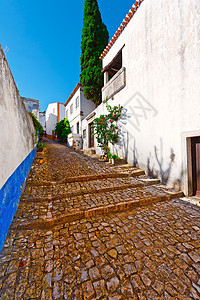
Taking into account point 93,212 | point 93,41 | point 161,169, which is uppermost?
point 93,41

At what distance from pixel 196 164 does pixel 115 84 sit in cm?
544

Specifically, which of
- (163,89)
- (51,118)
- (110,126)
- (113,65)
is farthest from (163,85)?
(51,118)

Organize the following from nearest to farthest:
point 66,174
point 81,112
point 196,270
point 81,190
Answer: point 196,270
point 81,190
point 66,174
point 81,112

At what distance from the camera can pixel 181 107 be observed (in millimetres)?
3486

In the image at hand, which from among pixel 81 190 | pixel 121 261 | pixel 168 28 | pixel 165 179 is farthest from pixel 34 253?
pixel 168 28

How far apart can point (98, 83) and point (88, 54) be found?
2759 mm

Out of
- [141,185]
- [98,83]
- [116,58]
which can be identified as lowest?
[141,185]

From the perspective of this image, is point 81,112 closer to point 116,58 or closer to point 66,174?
point 116,58

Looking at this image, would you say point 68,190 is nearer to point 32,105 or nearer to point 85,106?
point 85,106

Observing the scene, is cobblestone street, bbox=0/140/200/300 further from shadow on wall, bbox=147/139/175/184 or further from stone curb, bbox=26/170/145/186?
shadow on wall, bbox=147/139/175/184

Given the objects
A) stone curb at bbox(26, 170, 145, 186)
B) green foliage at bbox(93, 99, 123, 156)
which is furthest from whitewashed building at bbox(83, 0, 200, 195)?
stone curb at bbox(26, 170, 145, 186)

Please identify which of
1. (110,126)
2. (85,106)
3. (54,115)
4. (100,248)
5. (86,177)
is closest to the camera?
(100,248)

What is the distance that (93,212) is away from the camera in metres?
2.46

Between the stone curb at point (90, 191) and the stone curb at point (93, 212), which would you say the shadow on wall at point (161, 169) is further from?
the stone curb at point (93, 212)
